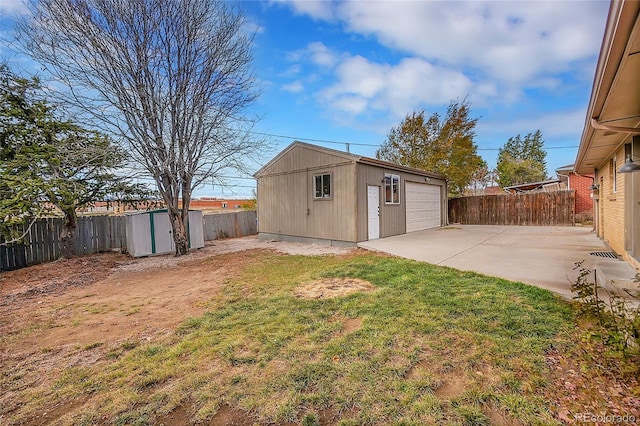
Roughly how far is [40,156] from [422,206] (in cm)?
1278

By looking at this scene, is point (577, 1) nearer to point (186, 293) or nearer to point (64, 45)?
point (186, 293)

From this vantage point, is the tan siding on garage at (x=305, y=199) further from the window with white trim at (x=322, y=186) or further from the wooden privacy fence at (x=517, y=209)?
the wooden privacy fence at (x=517, y=209)

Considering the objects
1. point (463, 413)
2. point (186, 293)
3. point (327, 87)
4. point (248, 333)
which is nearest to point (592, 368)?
point (463, 413)

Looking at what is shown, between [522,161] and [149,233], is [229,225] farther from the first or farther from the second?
[522,161]

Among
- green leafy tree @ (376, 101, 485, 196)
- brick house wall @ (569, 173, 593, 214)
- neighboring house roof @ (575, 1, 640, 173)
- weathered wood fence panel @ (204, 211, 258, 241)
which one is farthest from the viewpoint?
green leafy tree @ (376, 101, 485, 196)

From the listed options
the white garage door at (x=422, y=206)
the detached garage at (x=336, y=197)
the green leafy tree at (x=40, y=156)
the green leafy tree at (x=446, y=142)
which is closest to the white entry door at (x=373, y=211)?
the detached garage at (x=336, y=197)

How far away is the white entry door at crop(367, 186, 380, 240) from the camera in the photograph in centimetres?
934

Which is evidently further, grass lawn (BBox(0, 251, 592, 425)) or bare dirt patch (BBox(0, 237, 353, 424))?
bare dirt patch (BBox(0, 237, 353, 424))

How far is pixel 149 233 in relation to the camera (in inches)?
341

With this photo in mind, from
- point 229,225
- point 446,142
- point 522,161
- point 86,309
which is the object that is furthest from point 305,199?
point 522,161

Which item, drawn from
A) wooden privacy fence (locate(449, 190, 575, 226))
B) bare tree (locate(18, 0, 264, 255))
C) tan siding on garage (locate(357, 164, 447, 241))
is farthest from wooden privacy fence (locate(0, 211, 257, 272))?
wooden privacy fence (locate(449, 190, 575, 226))

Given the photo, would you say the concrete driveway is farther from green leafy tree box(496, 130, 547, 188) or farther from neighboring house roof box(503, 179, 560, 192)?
green leafy tree box(496, 130, 547, 188)

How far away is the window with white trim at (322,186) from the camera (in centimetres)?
955

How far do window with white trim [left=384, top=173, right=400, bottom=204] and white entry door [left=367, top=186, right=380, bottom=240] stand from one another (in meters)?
0.57
